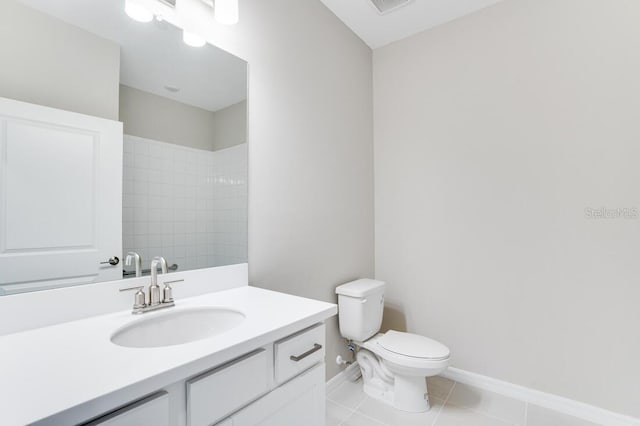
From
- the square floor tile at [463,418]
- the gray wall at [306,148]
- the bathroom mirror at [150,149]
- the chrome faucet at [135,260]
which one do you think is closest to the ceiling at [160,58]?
the bathroom mirror at [150,149]

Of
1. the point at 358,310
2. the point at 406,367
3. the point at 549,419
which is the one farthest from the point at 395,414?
the point at 549,419

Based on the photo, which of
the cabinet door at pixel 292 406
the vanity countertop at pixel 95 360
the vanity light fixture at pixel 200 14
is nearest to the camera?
the vanity countertop at pixel 95 360

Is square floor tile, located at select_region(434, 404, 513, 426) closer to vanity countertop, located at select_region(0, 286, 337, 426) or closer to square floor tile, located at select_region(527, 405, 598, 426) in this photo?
square floor tile, located at select_region(527, 405, 598, 426)

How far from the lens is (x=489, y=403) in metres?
1.85

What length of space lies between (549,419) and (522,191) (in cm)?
132

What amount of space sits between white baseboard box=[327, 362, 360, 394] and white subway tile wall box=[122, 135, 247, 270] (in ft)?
3.74

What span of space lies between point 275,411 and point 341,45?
2235 mm

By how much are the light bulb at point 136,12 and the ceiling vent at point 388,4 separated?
4.84 feet

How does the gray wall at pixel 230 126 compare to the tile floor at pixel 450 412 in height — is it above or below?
above

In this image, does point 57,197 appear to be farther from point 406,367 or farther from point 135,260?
point 406,367

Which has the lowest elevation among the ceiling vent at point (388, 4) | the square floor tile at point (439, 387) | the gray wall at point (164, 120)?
the square floor tile at point (439, 387)

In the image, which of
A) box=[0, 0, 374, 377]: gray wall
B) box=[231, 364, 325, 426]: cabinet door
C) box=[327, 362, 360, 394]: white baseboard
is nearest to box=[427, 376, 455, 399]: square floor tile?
box=[327, 362, 360, 394]: white baseboard

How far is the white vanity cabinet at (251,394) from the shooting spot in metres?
0.63

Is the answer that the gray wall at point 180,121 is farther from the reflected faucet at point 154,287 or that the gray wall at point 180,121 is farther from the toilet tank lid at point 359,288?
the toilet tank lid at point 359,288
